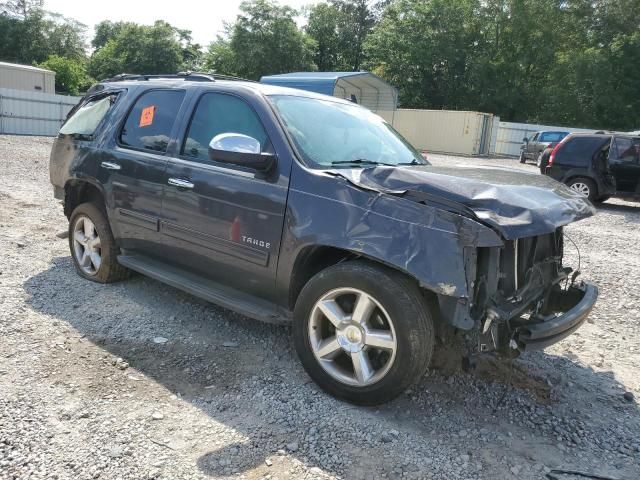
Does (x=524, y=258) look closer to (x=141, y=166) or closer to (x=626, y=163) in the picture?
(x=141, y=166)

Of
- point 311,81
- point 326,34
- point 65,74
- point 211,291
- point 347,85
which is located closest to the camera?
point 211,291

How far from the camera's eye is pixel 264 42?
1676 inches

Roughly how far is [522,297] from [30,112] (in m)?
24.9

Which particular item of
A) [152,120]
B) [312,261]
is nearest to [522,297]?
[312,261]

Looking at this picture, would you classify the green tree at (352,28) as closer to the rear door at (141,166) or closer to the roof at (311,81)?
the roof at (311,81)

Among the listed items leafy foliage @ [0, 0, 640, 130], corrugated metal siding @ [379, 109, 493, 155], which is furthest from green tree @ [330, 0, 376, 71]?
corrugated metal siding @ [379, 109, 493, 155]

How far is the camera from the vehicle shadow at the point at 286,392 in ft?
9.48

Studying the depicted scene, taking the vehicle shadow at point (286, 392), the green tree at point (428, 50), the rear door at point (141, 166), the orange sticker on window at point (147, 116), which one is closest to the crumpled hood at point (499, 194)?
the vehicle shadow at point (286, 392)

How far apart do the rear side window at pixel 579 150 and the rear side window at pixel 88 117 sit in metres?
10.4

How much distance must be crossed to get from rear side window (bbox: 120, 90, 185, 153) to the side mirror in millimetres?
1056

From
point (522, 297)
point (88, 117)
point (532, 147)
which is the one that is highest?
point (532, 147)

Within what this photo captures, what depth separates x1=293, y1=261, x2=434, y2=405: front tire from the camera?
2.97 metres

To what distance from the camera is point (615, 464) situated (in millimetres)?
2906

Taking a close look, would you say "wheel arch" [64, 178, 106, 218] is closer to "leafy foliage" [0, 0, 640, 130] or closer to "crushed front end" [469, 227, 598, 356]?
"crushed front end" [469, 227, 598, 356]
